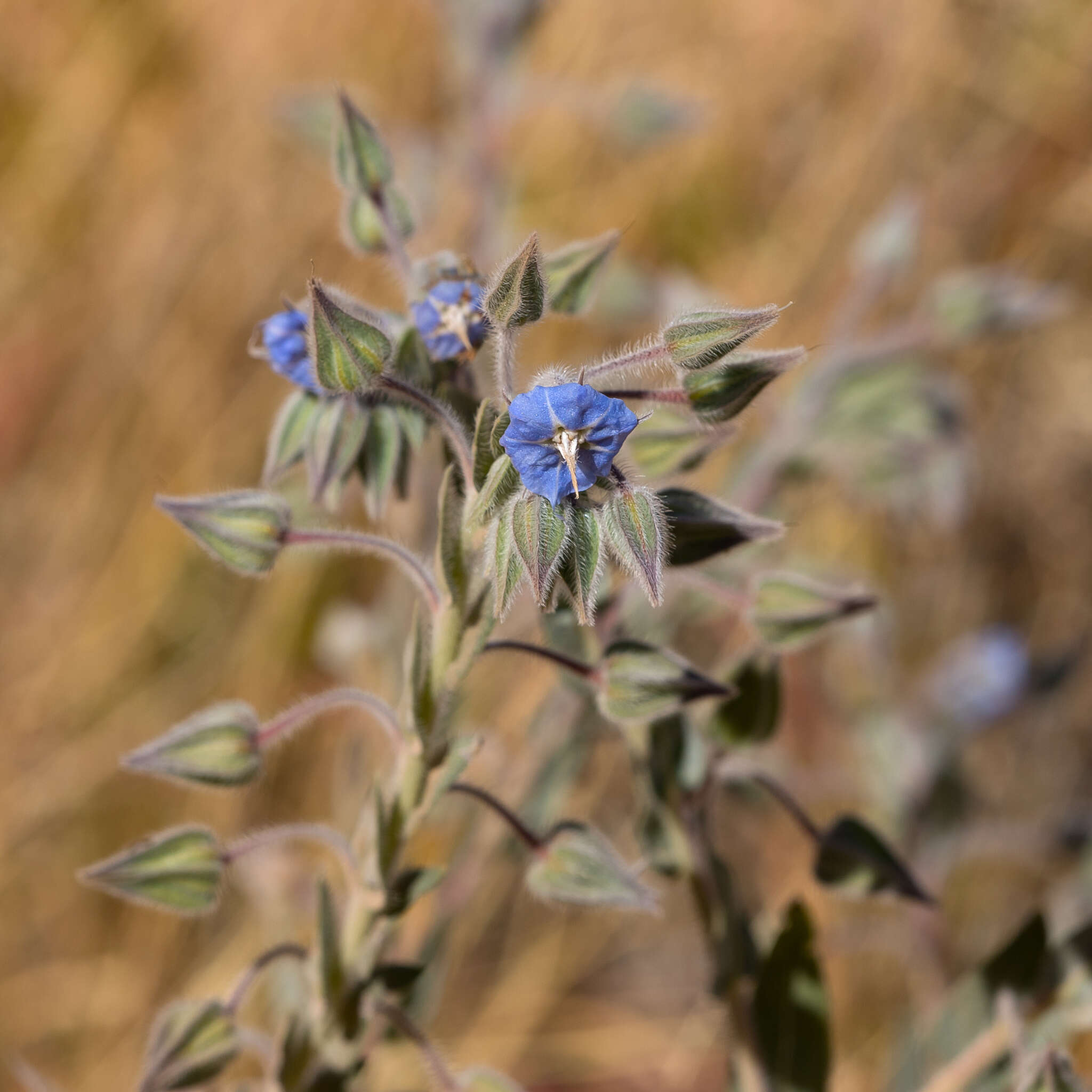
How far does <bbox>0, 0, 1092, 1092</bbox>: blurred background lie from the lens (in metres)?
3.50

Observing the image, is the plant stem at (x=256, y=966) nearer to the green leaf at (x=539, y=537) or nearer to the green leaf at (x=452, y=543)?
the green leaf at (x=452, y=543)

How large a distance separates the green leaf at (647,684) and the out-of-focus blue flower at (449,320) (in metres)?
0.46

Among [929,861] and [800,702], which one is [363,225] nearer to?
[929,861]

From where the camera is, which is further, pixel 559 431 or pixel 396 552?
pixel 396 552

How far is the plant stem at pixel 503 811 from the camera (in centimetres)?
154

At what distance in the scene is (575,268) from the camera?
162 centimetres

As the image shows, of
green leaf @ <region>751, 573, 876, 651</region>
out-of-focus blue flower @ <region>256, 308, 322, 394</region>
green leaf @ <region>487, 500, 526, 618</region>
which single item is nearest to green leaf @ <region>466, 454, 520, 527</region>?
green leaf @ <region>487, 500, 526, 618</region>

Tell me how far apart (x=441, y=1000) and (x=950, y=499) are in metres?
2.46

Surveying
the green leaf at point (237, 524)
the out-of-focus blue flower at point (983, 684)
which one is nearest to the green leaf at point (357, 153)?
the green leaf at point (237, 524)

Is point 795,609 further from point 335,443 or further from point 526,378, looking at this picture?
point 526,378

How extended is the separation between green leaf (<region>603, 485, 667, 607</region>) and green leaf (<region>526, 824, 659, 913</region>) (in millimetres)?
542

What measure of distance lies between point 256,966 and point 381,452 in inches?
30.3

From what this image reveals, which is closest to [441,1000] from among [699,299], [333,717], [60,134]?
[333,717]

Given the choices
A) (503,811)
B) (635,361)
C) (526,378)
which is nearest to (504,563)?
(635,361)
